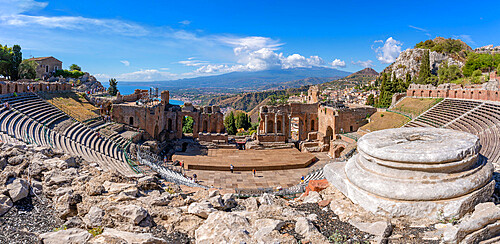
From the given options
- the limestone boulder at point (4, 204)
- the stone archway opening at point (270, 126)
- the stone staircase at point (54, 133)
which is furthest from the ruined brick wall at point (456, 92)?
the limestone boulder at point (4, 204)

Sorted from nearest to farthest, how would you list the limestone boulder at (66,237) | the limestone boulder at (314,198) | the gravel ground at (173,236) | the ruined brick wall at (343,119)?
the limestone boulder at (66,237) → the gravel ground at (173,236) → the limestone boulder at (314,198) → the ruined brick wall at (343,119)

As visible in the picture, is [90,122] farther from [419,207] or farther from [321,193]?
[419,207]

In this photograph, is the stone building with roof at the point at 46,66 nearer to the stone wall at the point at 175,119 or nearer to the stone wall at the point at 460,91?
the stone wall at the point at 175,119

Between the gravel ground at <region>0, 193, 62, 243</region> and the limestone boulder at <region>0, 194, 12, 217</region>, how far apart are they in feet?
0.24

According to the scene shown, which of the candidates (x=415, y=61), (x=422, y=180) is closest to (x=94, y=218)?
(x=422, y=180)

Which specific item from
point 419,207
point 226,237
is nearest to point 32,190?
point 226,237

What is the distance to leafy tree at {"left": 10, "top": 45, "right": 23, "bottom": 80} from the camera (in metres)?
43.0

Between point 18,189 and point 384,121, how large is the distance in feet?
104

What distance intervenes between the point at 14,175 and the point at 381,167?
29.8 ft

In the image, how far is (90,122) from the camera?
2336cm

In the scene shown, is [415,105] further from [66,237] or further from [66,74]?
[66,74]

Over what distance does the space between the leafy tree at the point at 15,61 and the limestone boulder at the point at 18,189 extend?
48.3 m

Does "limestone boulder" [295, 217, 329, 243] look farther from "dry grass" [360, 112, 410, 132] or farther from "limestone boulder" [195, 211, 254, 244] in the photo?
"dry grass" [360, 112, 410, 132]

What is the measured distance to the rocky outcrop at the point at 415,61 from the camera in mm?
63647
